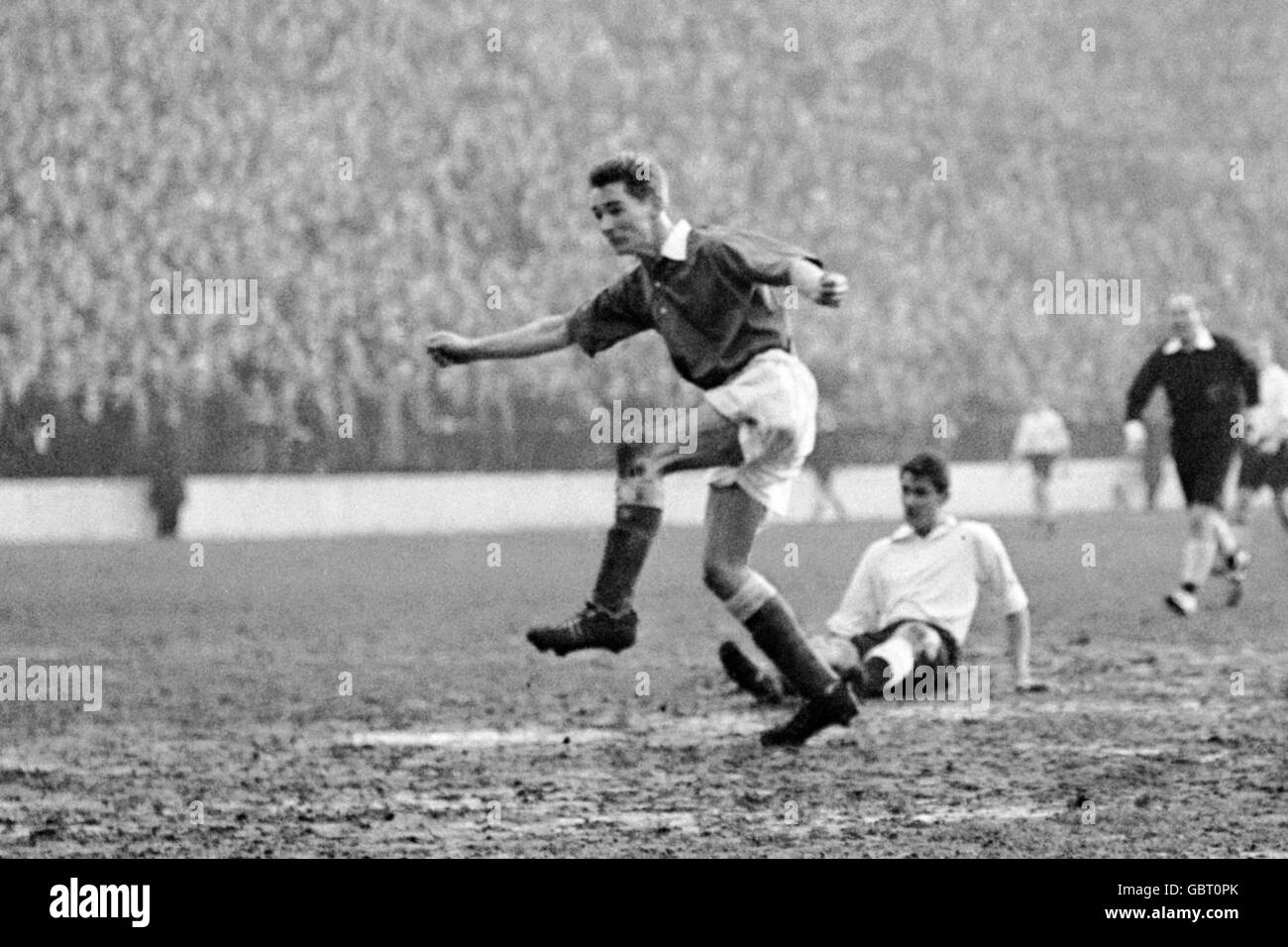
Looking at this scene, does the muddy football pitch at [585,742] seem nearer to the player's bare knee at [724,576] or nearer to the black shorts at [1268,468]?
the player's bare knee at [724,576]

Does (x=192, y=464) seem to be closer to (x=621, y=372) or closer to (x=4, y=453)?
(x=4, y=453)

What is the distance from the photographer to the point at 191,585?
59.4ft

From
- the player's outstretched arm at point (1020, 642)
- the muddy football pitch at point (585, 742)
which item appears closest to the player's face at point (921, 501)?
the player's outstretched arm at point (1020, 642)

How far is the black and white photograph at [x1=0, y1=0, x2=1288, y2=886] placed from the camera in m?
7.69

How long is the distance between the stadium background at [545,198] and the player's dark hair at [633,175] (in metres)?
13.6

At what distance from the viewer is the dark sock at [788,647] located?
800 cm

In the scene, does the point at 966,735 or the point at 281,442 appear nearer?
the point at 966,735

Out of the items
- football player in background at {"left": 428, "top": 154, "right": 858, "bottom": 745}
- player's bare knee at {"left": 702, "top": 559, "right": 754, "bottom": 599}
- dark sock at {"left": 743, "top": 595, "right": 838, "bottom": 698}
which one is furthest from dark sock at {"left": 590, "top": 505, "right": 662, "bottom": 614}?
dark sock at {"left": 743, "top": 595, "right": 838, "bottom": 698}

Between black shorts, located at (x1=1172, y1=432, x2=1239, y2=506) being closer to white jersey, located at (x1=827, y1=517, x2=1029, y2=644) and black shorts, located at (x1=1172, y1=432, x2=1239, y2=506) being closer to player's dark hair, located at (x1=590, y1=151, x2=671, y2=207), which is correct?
white jersey, located at (x1=827, y1=517, x2=1029, y2=644)

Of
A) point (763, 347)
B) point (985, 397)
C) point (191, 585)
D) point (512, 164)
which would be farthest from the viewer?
point (985, 397)

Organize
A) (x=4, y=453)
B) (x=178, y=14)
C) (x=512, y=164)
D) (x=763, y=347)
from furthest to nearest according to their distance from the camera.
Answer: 1. (x=512, y=164)
2. (x=178, y=14)
3. (x=4, y=453)
4. (x=763, y=347)
